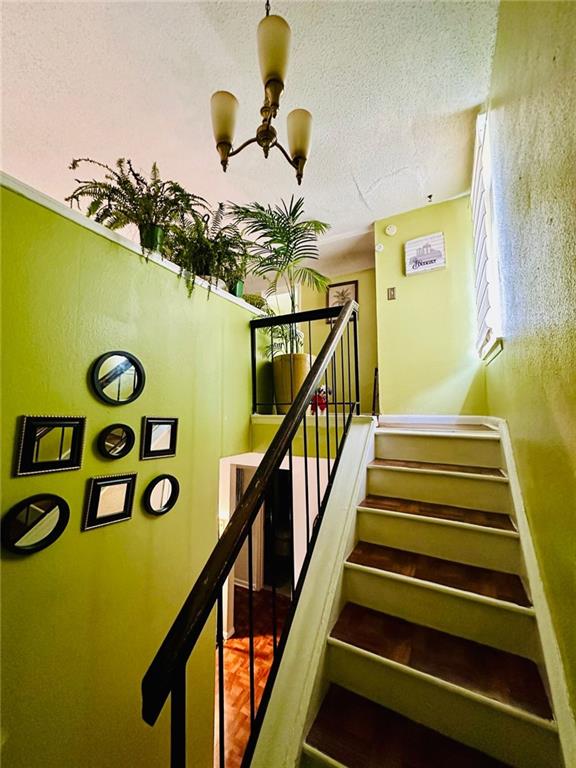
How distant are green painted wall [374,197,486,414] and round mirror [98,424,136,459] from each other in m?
2.70

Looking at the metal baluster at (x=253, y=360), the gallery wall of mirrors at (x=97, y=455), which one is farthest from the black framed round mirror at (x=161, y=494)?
the metal baluster at (x=253, y=360)

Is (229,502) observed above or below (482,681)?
below

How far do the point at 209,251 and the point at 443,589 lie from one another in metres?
2.36

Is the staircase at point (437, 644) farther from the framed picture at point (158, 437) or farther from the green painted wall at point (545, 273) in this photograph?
the framed picture at point (158, 437)

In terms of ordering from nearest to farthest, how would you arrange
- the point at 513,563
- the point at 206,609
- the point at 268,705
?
the point at 206,609 → the point at 268,705 → the point at 513,563

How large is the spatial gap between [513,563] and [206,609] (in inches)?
51.9

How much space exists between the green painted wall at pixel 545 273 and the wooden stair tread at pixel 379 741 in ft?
1.28

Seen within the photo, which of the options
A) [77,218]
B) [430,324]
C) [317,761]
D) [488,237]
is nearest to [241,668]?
[317,761]

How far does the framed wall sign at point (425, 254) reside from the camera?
3402 mm

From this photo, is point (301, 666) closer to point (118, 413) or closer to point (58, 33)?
point (118, 413)

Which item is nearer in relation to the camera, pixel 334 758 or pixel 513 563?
pixel 334 758

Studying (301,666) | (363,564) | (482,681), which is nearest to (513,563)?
(482,681)

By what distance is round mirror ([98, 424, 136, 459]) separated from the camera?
159 cm

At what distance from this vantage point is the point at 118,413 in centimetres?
169
